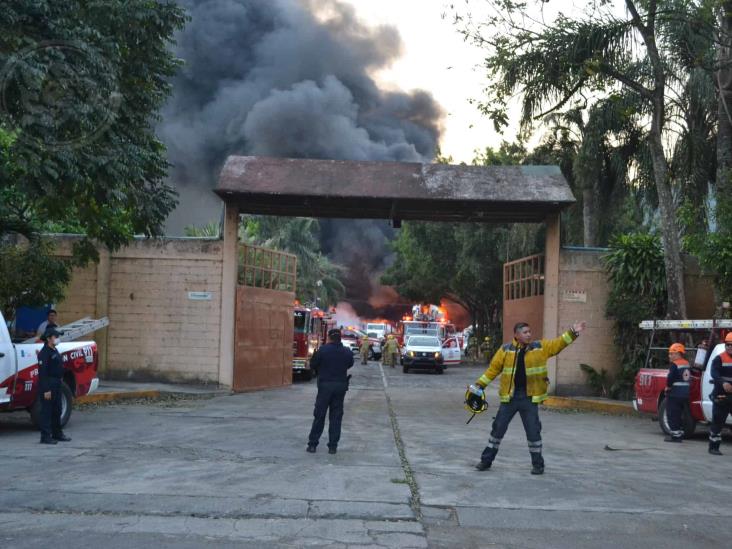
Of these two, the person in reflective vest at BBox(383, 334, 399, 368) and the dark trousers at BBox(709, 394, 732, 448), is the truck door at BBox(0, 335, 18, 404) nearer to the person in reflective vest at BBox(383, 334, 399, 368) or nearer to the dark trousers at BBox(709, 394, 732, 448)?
the dark trousers at BBox(709, 394, 732, 448)

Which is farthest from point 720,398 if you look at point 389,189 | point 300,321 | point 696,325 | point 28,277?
point 300,321

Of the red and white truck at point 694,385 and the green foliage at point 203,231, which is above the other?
the green foliage at point 203,231

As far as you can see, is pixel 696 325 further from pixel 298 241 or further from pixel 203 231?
pixel 298 241

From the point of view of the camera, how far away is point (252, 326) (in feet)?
74.5

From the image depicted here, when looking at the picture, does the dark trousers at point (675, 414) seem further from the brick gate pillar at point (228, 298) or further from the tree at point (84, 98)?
the brick gate pillar at point (228, 298)

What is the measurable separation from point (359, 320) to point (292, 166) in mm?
70409

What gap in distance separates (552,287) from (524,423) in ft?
39.8

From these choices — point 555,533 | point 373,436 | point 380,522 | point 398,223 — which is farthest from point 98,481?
point 398,223

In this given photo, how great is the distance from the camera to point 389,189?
2122cm

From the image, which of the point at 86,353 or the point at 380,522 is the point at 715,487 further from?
the point at 86,353

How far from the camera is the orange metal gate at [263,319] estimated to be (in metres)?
22.2

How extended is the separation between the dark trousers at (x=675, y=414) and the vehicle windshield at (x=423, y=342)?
2468 centimetres

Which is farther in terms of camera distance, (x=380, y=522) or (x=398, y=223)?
(x=398, y=223)

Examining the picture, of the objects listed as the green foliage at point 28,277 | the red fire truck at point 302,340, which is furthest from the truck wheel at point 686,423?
the red fire truck at point 302,340
